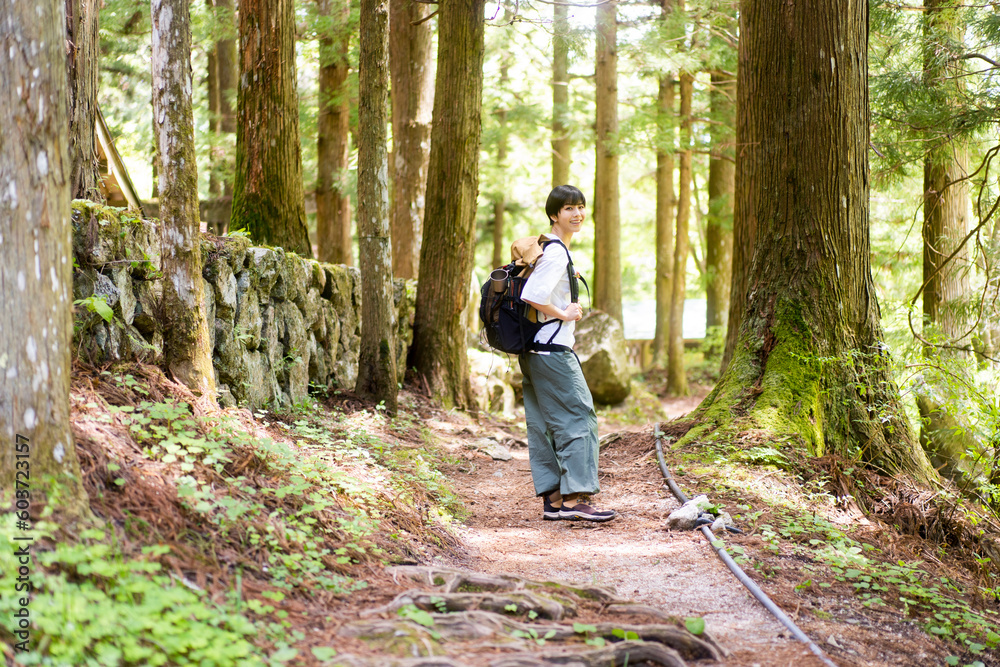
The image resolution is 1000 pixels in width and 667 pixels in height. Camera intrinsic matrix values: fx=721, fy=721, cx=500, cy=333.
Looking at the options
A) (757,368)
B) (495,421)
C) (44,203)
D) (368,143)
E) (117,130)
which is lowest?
(495,421)

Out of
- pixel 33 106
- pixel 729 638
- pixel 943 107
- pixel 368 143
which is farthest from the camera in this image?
pixel 943 107

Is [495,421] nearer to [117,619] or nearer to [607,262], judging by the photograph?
[117,619]

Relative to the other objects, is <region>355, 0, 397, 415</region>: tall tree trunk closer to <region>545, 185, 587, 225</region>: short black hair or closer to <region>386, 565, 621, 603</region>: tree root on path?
<region>545, 185, 587, 225</region>: short black hair

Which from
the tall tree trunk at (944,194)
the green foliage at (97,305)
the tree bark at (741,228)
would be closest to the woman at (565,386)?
the green foliage at (97,305)

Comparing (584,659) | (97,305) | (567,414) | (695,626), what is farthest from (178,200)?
(695,626)

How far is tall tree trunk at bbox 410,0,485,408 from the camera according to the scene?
27.5ft

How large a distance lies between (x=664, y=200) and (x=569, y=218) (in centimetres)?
1314

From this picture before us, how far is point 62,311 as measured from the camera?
2.75 meters

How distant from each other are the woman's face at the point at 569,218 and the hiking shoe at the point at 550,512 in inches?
70.9

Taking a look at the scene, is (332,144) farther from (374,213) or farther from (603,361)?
(374,213)

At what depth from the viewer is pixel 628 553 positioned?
4059 mm

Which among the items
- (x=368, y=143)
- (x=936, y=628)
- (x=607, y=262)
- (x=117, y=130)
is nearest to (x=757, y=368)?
(x=936, y=628)

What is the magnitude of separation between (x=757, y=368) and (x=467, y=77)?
4.82 meters

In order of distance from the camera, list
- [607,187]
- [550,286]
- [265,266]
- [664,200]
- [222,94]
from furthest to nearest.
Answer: [664,200], [607,187], [222,94], [265,266], [550,286]
